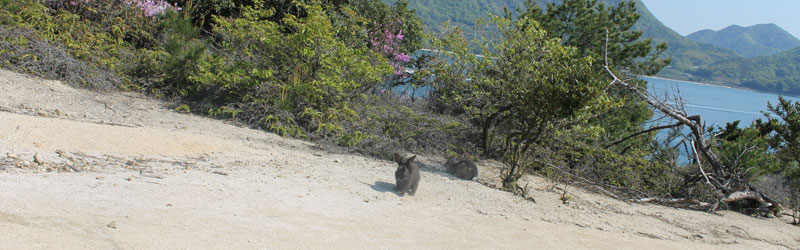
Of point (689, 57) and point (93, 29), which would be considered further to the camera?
point (689, 57)

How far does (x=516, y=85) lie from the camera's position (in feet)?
26.8

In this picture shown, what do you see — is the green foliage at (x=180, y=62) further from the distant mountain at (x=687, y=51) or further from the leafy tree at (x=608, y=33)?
the distant mountain at (x=687, y=51)

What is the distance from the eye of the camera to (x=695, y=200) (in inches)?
337

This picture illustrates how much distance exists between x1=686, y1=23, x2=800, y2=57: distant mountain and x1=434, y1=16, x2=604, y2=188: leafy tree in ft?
390

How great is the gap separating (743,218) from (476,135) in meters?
4.68

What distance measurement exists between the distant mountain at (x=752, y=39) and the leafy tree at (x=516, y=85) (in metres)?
119

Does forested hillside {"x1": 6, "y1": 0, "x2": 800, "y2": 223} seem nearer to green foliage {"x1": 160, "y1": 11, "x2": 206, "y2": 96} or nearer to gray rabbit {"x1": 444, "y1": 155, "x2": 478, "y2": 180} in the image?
green foliage {"x1": 160, "y1": 11, "x2": 206, "y2": 96}

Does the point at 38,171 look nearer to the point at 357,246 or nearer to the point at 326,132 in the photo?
the point at 357,246

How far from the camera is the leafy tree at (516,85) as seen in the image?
699 cm

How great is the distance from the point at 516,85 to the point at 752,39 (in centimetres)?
14455

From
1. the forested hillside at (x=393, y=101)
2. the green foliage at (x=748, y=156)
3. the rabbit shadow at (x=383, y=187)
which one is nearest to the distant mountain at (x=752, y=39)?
the green foliage at (x=748, y=156)

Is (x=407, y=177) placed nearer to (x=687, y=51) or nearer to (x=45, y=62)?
(x=45, y=62)

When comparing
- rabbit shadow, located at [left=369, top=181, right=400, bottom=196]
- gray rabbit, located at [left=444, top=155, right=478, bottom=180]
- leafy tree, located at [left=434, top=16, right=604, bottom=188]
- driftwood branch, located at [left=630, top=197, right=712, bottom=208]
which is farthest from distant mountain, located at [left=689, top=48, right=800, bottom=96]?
rabbit shadow, located at [left=369, top=181, right=400, bottom=196]

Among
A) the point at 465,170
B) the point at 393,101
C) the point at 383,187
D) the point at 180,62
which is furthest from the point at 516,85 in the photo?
the point at 180,62
